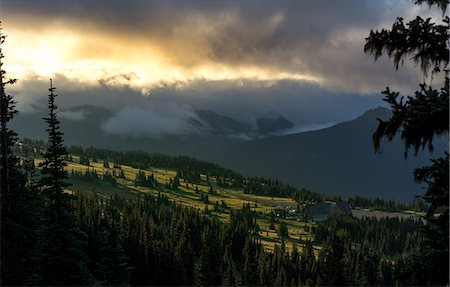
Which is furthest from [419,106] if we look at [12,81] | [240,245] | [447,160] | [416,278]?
[240,245]

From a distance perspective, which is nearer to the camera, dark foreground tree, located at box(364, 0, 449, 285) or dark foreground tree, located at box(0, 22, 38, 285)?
dark foreground tree, located at box(364, 0, 449, 285)

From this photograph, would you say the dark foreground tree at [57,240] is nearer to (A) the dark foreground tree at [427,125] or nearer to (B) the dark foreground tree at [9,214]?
(B) the dark foreground tree at [9,214]

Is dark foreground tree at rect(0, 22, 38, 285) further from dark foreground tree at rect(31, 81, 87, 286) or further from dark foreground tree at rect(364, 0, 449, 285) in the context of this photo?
dark foreground tree at rect(364, 0, 449, 285)

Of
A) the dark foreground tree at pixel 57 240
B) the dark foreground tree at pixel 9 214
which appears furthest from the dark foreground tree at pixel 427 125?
the dark foreground tree at pixel 9 214

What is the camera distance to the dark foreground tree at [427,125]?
14.3 meters

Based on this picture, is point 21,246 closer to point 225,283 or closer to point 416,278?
point 416,278

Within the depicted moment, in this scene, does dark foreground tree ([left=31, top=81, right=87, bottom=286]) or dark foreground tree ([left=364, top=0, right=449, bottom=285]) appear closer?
dark foreground tree ([left=364, top=0, right=449, bottom=285])

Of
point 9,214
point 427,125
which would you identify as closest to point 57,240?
point 9,214

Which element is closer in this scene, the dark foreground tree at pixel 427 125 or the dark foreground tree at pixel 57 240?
the dark foreground tree at pixel 427 125

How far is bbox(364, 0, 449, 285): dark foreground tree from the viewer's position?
14.3 m

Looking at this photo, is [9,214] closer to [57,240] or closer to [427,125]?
[57,240]

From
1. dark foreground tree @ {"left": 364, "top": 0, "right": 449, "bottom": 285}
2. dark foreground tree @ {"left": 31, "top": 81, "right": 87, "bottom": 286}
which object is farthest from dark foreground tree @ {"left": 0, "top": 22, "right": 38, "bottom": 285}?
dark foreground tree @ {"left": 364, "top": 0, "right": 449, "bottom": 285}

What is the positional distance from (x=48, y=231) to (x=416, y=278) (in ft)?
106

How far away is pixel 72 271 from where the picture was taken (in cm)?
4047
